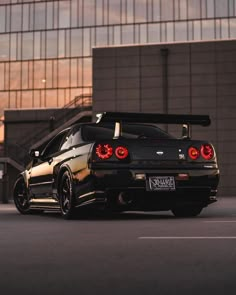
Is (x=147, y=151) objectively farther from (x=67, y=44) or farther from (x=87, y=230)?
Result: (x=67, y=44)

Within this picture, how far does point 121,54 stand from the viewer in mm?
34875

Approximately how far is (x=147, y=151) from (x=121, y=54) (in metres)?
26.6

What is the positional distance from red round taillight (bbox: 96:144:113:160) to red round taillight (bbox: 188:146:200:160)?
1217 millimetres

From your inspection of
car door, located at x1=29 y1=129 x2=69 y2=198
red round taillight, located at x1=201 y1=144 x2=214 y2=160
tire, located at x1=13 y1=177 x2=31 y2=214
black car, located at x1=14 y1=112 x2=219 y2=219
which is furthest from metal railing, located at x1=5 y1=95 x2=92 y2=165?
red round taillight, located at x1=201 y1=144 x2=214 y2=160

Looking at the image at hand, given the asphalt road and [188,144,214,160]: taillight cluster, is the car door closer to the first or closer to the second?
[188,144,214,160]: taillight cluster

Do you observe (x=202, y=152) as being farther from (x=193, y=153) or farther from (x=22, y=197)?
(x=22, y=197)

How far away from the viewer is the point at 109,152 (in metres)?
8.74

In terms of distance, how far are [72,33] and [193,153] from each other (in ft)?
158

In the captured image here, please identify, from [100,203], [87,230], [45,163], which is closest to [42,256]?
[87,230]

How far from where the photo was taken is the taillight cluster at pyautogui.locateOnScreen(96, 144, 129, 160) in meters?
8.72

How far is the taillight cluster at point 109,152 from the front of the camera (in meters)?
8.72

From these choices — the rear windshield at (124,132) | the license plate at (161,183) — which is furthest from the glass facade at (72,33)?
the license plate at (161,183)

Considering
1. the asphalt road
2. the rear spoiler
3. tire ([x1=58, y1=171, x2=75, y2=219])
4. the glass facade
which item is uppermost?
the glass facade

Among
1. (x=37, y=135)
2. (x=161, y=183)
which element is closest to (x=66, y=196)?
(x=161, y=183)
